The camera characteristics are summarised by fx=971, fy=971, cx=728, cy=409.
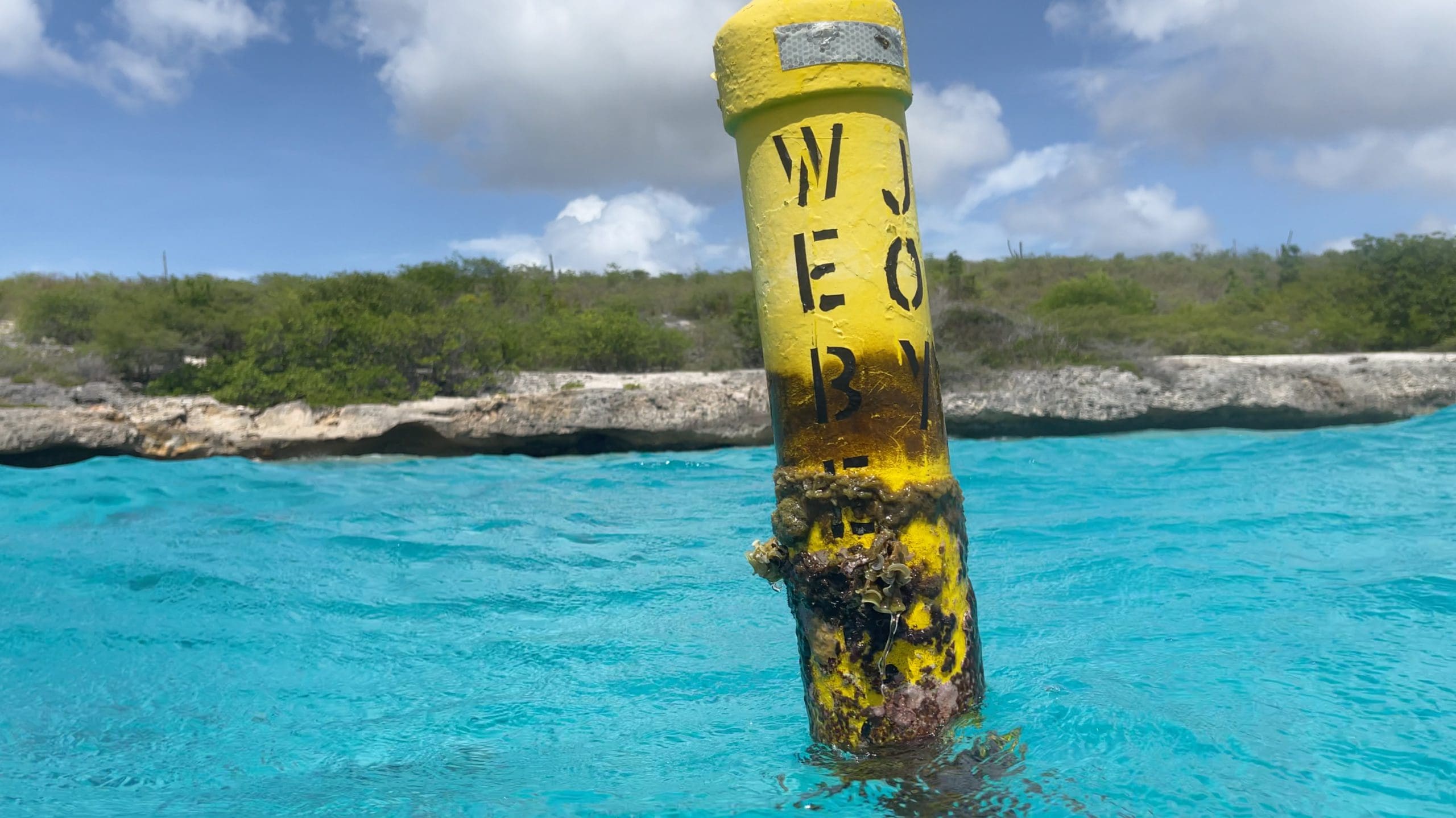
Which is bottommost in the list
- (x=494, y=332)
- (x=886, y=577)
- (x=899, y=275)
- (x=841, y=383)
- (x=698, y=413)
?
(x=886, y=577)

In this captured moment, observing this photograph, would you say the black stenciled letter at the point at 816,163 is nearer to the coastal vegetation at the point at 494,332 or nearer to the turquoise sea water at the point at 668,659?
the turquoise sea water at the point at 668,659

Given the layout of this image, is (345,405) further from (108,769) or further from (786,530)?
(786,530)

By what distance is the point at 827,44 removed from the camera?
1831 millimetres

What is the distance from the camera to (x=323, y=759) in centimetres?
276

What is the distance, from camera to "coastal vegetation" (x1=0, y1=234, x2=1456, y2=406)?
12.7 metres

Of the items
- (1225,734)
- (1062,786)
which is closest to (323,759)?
(1062,786)

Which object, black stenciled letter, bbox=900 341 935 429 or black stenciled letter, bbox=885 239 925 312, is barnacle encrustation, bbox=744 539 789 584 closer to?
black stenciled letter, bbox=900 341 935 429

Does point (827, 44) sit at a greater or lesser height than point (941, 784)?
greater

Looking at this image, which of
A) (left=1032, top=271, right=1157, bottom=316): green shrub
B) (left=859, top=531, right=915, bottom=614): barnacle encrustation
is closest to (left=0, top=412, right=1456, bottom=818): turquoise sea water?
(left=859, top=531, right=915, bottom=614): barnacle encrustation

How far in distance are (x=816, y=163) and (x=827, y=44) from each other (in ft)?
0.73

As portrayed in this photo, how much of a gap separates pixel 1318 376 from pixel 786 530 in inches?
421

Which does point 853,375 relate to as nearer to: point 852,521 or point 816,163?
point 852,521

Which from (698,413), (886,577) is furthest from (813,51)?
(698,413)

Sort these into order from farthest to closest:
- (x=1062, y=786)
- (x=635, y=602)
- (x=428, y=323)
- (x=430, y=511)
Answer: (x=428, y=323)
(x=430, y=511)
(x=635, y=602)
(x=1062, y=786)
